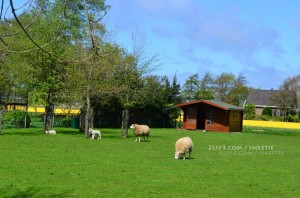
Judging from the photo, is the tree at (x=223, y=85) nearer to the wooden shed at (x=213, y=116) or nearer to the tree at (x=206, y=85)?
the tree at (x=206, y=85)

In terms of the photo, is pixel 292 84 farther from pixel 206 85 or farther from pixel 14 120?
pixel 14 120

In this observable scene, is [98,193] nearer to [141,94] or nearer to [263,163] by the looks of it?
[263,163]

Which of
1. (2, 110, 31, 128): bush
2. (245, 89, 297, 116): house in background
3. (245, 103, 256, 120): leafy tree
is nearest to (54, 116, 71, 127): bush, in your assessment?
(2, 110, 31, 128): bush

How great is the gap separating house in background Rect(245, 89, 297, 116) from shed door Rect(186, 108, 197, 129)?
40.4m

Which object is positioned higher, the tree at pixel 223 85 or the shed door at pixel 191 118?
the tree at pixel 223 85

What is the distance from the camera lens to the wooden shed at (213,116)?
136 feet

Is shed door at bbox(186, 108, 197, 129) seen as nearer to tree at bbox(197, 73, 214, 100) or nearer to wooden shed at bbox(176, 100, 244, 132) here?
wooden shed at bbox(176, 100, 244, 132)

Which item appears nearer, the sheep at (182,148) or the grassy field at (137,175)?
the grassy field at (137,175)

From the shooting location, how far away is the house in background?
81.3 metres

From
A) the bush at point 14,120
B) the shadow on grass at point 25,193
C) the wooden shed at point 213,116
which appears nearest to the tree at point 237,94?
the wooden shed at point 213,116

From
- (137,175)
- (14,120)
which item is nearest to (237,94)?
(14,120)

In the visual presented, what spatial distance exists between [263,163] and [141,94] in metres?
26.8

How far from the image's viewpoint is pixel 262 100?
85625 millimetres

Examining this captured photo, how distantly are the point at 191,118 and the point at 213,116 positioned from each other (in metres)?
2.23
